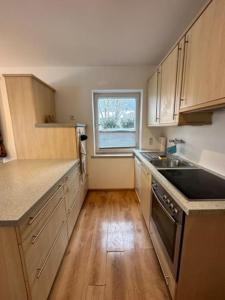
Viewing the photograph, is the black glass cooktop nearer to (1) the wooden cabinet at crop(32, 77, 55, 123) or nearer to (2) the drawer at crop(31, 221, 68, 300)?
(2) the drawer at crop(31, 221, 68, 300)

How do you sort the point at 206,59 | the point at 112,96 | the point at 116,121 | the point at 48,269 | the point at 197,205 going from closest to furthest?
the point at 197,205 → the point at 206,59 → the point at 48,269 → the point at 112,96 → the point at 116,121

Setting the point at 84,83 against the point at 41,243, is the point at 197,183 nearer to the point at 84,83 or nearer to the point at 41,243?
the point at 41,243

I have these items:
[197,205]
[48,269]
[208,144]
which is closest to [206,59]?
[208,144]

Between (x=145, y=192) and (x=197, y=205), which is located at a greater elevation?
(x=197, y=205)

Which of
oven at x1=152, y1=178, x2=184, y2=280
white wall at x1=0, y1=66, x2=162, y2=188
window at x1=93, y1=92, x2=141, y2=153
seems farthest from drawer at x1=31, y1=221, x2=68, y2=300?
window at x1=93, y1=92, x2=141, y2=153

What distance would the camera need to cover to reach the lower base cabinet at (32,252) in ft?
2.75

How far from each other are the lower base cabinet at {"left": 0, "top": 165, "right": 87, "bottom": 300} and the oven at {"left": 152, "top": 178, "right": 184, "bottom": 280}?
0.94m

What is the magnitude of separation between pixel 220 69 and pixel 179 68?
0.62 meters

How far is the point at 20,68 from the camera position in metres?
2.65

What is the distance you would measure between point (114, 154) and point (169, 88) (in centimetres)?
170

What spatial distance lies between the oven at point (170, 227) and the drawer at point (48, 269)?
935mm

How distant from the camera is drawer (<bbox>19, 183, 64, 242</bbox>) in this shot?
88cm

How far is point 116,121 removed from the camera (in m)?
3.06

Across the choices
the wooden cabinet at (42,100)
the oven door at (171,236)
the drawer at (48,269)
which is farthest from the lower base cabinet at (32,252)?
the wooden cabinet at (42,100)
